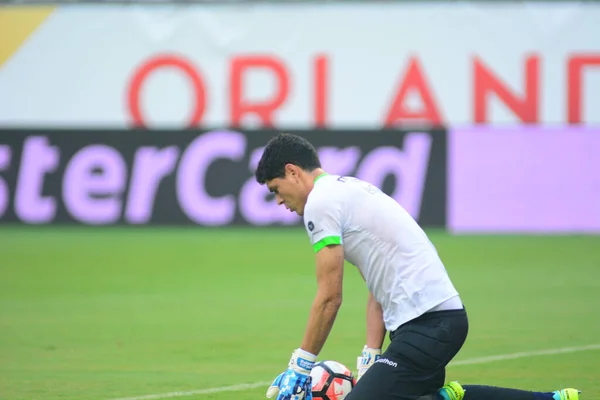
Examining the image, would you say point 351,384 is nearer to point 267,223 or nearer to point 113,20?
point 267,223

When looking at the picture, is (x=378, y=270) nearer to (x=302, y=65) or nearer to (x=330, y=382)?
Answer: (x=330, y=382)

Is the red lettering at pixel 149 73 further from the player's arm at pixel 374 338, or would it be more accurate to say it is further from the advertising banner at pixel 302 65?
the player's arm at pixel 374 338

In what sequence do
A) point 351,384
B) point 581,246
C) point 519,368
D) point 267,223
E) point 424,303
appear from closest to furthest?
point 424,303
point 351,384
point 519,368
point 581,246
point 267,223

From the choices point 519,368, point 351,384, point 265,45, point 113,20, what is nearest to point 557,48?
point 265,45

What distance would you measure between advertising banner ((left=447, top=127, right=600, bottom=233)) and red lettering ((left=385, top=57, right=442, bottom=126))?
10.1 m

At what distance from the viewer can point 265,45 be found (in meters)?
33.3

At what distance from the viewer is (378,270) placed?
7.06 m

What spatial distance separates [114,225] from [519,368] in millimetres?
13954

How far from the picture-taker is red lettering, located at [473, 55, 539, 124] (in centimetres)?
3219

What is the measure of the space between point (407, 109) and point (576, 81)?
452 cm

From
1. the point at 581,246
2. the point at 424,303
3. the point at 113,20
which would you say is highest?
the point at 113,20

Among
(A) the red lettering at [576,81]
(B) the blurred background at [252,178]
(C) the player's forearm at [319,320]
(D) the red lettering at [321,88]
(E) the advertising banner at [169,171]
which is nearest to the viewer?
(C) the player's forearm at [319,320]

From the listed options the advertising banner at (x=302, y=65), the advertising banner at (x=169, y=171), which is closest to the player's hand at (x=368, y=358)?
the advertising banner at (x=169, y=171)

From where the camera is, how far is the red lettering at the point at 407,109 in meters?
32.4
